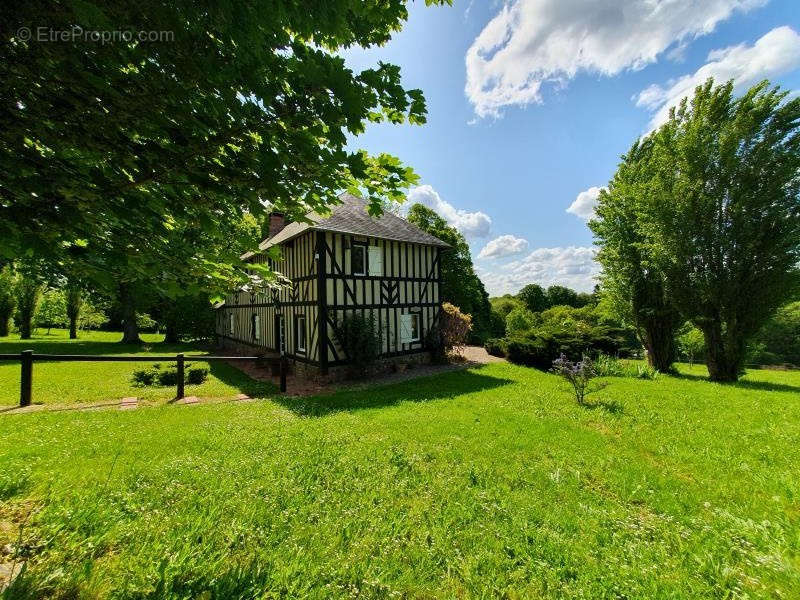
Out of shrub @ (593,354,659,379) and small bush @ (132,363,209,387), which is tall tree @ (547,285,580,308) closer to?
shrub @ (593,354,659,379)

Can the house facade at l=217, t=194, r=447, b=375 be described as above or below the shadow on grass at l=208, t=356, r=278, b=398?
above

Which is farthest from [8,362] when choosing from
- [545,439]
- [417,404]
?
[545,439]

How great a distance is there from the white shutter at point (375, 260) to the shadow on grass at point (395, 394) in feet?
15.4

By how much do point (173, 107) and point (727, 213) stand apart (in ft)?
53.3

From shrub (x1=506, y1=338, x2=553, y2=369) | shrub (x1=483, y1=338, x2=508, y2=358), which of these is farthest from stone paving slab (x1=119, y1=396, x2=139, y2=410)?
shrub (x1=483, y1=338, x2=508, y2=358)

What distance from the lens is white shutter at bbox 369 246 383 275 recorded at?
12.9m

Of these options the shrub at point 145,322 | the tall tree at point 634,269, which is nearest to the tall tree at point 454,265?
the tall tree at point 634,269

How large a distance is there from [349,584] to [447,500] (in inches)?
60.1

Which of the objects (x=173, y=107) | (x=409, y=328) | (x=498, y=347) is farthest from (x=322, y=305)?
(x=498, y=347)

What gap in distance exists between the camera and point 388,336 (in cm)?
1318

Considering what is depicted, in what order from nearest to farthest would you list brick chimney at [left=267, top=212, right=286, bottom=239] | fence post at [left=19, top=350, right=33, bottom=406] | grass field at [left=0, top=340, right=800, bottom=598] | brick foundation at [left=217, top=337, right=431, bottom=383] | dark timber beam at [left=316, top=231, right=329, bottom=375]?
grass field at [left=0, top=340, right=800, bottom=598], fence post at [left=19, top=350, right=33, bottom=406], dark timber beam at [left=316, top=231, right=329, bottom=375], brick foundation at [left=217, top=337, right=431, bottom=383], brick chimney at [left=267, top=212, right=286, bottom=239]

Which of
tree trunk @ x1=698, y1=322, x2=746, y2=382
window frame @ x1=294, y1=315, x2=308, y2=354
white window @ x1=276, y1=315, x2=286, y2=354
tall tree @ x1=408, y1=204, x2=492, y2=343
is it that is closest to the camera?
tree trunk @ x1=698, y1=322, x2=746, y2=382

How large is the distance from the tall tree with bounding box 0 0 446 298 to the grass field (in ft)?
8.01

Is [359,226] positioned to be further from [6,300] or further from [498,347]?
[6,300]
